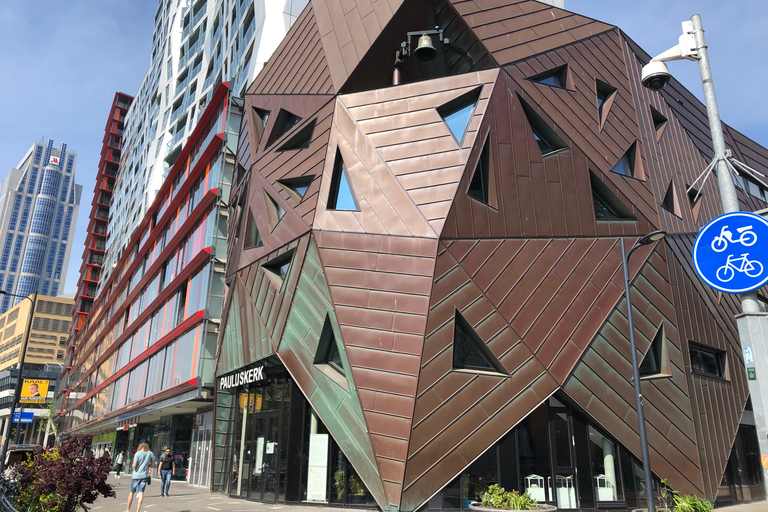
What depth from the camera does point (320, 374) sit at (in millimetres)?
17531

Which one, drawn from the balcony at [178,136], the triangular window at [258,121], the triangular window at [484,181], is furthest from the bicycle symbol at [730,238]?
the balcony at [178,136]

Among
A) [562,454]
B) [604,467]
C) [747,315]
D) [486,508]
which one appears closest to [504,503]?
[486,508]

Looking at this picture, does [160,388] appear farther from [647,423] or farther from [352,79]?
[647,423]

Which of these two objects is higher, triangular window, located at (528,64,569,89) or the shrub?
triangular window, located at (528,64,569,89)

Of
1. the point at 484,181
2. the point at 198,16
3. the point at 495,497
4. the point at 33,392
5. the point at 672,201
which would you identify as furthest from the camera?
the point at 198,16

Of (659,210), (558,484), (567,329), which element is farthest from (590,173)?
(558,484)

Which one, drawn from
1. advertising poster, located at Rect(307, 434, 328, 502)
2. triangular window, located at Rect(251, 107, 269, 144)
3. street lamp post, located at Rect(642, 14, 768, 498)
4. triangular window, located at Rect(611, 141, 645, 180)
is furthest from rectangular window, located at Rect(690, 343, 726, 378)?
triangular window, located at Rect(251, 107, 269, 144)

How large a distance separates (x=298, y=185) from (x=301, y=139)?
1.81 m

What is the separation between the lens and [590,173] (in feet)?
61.1

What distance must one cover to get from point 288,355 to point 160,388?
687 inches

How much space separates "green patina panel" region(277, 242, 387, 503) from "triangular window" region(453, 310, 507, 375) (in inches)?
124

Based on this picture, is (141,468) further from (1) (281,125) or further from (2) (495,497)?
(1) (281,125)

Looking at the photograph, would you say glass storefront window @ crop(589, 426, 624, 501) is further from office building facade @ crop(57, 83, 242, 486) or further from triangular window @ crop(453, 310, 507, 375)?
office building facade @ crop(57, 83, 242, 486)

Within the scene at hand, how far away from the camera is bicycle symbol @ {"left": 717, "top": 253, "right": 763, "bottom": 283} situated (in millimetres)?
5422
